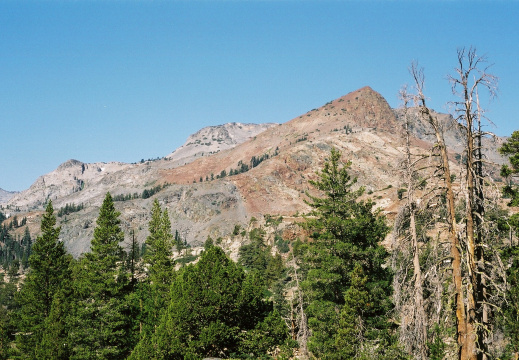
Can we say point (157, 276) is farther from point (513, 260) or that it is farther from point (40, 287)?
point (513, 260)

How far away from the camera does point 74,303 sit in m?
36.3

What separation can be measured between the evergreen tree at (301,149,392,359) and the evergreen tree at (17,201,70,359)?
2677cm

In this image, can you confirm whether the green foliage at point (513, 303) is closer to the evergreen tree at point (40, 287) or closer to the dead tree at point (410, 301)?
the dead tree at point (410, 301)

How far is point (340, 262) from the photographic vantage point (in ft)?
82.1

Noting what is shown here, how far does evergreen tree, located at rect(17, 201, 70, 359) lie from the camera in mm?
38125

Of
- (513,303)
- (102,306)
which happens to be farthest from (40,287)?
(513,303)

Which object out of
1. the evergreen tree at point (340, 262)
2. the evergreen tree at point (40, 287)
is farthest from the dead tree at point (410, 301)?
the evergreen tree at point (40, 287)

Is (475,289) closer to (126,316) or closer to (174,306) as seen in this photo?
(174,306)

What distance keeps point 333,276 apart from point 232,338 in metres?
7.87

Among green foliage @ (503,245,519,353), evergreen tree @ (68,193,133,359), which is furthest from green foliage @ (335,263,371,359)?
evergreen tree @ (68,193,133,359)

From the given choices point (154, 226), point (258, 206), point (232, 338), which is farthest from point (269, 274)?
point (258, 206)

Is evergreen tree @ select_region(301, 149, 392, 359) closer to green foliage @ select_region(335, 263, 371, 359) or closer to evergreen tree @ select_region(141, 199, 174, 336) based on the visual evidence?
green foliage @ select_region(335, 263, 371, 359)

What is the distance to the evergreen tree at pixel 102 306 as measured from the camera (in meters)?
35.0

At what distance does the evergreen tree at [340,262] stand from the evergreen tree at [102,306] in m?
18.9
